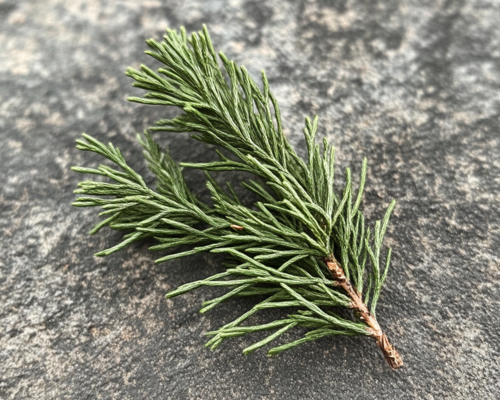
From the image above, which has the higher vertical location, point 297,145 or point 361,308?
point 297,145

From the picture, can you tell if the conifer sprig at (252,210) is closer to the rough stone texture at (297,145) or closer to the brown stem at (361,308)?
the brown stem at (361,308)

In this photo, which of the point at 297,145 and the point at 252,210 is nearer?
the point at 252,210

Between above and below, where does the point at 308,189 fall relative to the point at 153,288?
above

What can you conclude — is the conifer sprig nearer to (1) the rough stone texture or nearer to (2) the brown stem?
(2) the brown stem

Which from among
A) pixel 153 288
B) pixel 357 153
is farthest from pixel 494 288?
pixel 153 288

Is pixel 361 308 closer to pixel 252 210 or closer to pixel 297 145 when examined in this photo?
pixel 252 210

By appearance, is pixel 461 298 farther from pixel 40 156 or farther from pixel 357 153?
pixel 40 156

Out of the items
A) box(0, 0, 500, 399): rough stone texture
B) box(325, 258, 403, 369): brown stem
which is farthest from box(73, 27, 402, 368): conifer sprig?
box(0, 0, 500, 399): rough stone texture

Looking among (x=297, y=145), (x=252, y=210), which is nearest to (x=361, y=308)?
(x=252, y=210)
